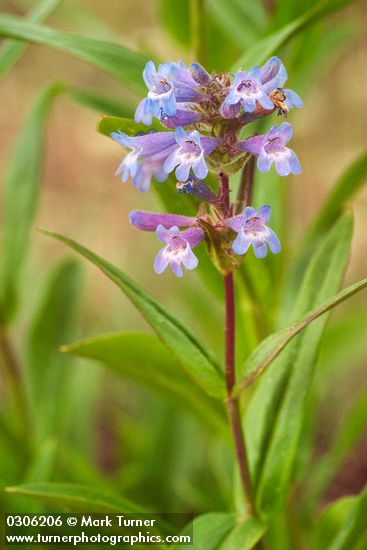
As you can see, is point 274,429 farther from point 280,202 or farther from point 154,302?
point 280,202

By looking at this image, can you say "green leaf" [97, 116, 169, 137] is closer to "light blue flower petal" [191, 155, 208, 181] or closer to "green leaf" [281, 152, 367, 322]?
"light blue flower petal" [191, 155, 208, 181]

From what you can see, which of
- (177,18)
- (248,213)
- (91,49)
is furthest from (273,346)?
(177,18)

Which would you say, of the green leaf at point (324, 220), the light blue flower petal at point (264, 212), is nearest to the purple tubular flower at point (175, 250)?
the light blue flower petal at point (264, 212)

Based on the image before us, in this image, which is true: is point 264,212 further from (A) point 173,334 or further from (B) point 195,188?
(A) point 173,334

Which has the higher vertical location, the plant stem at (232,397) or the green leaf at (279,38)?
→ the green leaf at (279,38)

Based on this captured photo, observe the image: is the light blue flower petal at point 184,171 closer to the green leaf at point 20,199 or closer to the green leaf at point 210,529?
the green leaf at point 210,529

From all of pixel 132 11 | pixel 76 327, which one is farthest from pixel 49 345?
pixel 132 11

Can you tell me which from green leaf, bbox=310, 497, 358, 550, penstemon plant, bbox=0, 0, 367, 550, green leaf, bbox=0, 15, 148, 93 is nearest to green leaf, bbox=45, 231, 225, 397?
penstemon plant, bbox=0, 0, 367, 550
